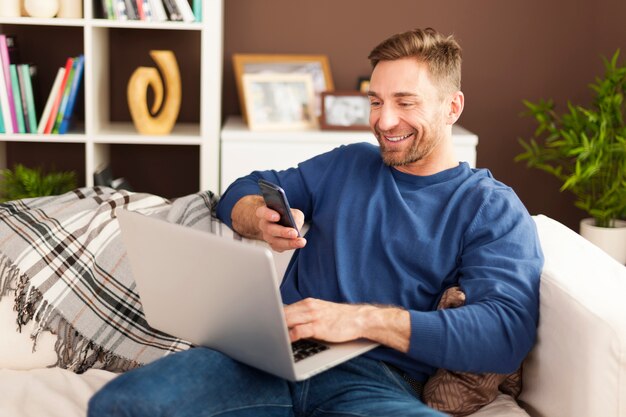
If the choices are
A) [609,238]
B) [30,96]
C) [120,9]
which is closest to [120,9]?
[120,9]

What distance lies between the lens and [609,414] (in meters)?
1.63

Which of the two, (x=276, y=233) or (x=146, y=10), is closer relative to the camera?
(x=276, y=233)

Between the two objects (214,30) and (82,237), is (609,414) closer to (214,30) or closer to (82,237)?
(82,237)

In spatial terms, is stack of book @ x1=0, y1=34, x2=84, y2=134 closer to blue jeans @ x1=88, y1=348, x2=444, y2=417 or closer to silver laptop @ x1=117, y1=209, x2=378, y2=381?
silver laptop @ x1=117, y1=209, x2=378, y2=381

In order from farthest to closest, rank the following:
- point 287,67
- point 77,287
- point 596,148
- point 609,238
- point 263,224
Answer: point 287,67
point 609,238
point 596,148
point 77,287
point 263,224

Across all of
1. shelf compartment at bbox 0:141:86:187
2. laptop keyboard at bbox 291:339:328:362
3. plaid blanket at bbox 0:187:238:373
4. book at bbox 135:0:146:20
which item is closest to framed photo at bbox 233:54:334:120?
book at bbox 135:0:146:20

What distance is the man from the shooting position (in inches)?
64.3

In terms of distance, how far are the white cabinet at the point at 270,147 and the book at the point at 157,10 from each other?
1.53 feet

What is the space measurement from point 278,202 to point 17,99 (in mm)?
1913

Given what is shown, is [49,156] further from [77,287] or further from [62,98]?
[77,287]

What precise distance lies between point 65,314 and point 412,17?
217 centimetres

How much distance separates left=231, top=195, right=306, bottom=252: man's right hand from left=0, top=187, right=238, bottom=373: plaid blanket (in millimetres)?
286

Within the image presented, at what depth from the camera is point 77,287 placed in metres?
2.14

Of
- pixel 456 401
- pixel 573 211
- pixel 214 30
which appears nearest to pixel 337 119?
pixel 214 30
